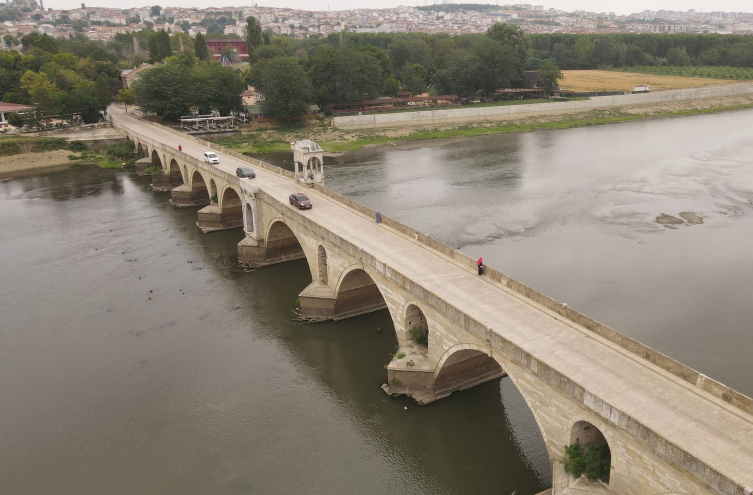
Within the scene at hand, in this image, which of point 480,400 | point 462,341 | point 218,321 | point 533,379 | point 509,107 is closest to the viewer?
point 533,379

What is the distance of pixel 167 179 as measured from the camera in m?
51.3

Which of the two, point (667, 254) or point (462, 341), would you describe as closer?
point (462, 341)

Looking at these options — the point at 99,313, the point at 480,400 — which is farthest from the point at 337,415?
the point at 99,313

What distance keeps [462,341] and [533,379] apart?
125 inches

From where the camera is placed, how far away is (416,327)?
21.2m

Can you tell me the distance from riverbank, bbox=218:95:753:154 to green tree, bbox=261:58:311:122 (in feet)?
8.44

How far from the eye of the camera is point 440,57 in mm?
108625

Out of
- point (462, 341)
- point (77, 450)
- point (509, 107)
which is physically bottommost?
point (77, 450)

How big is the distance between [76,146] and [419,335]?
5775 cm

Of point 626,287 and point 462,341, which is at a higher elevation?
point 462,341

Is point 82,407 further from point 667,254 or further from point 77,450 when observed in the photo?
point 667,254

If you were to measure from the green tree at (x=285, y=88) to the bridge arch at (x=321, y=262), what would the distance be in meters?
47.2

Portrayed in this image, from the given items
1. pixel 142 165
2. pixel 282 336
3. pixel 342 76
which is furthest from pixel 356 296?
pixel 342 76

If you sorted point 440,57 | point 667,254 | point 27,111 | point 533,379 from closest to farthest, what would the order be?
point 533,379, point 667,254, point 27,111, point 440,57
